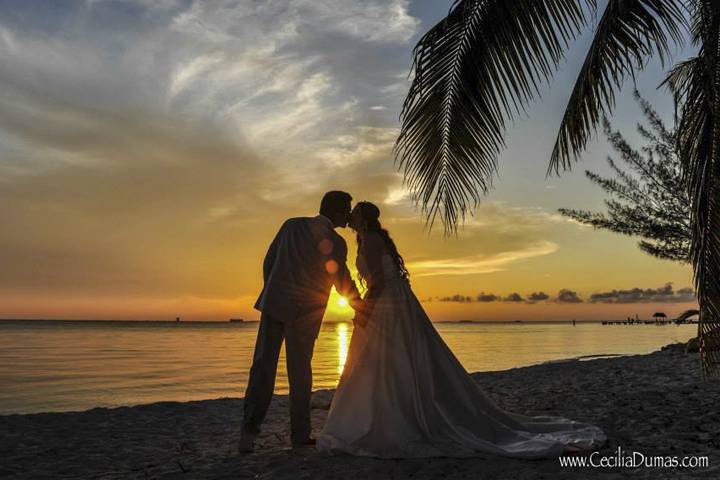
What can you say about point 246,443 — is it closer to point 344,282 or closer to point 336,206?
point 344,282

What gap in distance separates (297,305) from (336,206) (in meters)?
1.04

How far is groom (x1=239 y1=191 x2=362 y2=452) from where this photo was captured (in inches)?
224

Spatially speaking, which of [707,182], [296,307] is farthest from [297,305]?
[707,182]

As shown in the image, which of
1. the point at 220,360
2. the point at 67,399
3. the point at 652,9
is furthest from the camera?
the point at 220,360

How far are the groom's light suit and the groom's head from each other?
0.10 metres

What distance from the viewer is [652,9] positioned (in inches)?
204

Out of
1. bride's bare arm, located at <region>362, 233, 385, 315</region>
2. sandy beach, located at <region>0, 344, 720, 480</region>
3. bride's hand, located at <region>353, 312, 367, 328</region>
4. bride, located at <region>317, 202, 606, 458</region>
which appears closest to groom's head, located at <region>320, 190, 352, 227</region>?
bride, located at <region>317, 202, 606, 458</region>

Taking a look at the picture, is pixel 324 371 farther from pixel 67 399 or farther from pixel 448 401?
Result: pixel 448 401

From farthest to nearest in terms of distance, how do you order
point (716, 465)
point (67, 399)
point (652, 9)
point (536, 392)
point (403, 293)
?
point (67, 399) < point (536, 392) < point (403, 293) < point (652, 9) < point (716, 465)

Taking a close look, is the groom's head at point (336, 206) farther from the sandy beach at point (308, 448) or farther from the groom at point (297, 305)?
the sandy beach at point (308, 448)

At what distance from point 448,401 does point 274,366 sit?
1688mm

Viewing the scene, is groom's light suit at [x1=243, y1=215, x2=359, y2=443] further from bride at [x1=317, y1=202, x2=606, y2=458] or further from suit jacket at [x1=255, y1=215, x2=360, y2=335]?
bride at [x1=317, y1=202, x2=606, y2=458]

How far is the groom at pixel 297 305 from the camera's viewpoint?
224 inches

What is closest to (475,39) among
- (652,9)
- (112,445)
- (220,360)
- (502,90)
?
(502,90)
